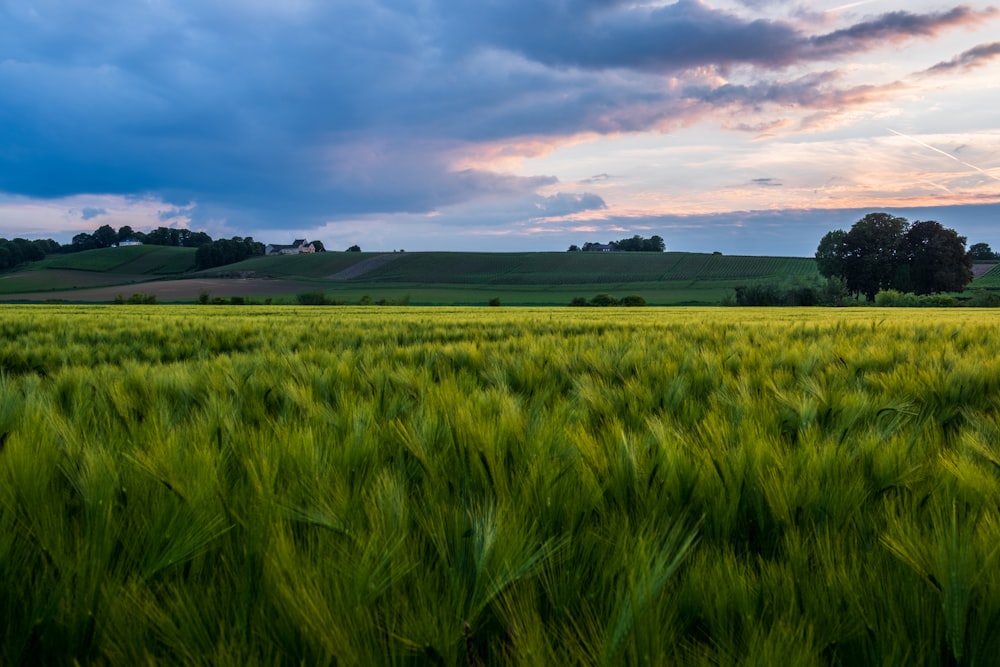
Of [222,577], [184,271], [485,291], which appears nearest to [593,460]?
[222,577]

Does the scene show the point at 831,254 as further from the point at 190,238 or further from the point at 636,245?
the point at 190,238

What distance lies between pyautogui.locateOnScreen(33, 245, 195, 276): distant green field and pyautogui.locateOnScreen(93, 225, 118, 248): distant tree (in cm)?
3957

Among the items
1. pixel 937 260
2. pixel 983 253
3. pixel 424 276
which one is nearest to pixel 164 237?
pixel 424 276

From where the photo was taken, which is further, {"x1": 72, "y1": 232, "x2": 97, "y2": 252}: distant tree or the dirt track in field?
{"x1": 72, "y1": 232, "x2": 97, "y2": 252}: distant tree

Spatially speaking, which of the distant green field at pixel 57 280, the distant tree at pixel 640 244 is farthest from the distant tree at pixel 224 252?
the distant tree at pixel 640 244

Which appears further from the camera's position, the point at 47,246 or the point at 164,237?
the point at 164,237

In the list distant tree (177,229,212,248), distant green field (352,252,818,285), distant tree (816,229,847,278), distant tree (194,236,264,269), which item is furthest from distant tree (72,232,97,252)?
distant tree (816,229,847,278)

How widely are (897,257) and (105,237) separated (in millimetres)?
171519

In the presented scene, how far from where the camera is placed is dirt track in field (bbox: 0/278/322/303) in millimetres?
64375

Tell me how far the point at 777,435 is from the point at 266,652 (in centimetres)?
140

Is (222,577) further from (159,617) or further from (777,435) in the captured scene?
(777,435)

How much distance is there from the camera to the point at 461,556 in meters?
0.83

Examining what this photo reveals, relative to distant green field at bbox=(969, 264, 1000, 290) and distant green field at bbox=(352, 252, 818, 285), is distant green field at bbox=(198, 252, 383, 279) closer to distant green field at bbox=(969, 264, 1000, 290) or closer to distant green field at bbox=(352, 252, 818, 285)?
distant green field at bbox=(352, 252, 818, 285)

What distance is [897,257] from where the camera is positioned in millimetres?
70875
